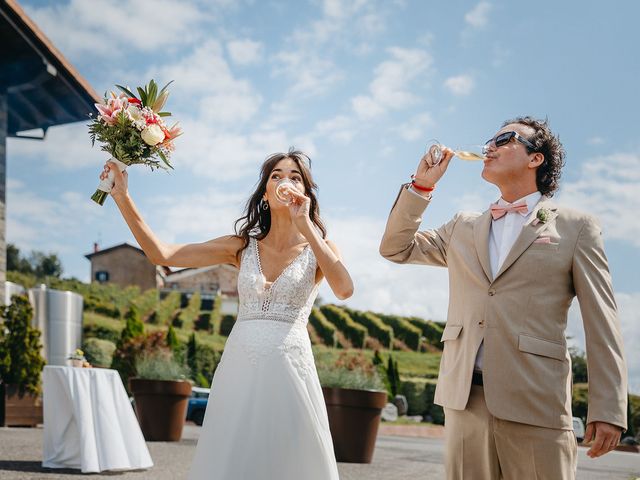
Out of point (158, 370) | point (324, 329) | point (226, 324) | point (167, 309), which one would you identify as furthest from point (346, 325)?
point (158, 370)

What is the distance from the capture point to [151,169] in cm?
332

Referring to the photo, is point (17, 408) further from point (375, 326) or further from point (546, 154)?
point (375, 326)

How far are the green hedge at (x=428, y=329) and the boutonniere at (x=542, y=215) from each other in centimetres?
2461

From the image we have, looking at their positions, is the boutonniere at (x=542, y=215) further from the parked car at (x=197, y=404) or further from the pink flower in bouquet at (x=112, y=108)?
the parked car at (x=197, y=404)

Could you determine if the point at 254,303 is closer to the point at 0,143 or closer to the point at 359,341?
Result: the point at 0,143

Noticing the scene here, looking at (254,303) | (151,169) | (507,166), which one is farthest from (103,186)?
(507,166)

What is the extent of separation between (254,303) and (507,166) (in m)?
1.28

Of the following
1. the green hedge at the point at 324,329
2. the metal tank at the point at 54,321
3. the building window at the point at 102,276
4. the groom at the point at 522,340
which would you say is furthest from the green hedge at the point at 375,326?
the groom at the point at 522,340

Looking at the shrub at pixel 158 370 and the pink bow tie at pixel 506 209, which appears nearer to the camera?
the pink bow tie at pixel 506 209

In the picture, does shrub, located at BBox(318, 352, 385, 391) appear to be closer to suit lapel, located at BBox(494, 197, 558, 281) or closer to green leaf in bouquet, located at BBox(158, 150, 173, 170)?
green leaf in bouquet, located at BBox(158, 150, 173, 170)

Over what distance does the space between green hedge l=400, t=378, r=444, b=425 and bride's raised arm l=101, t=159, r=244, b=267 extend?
19.1 meters

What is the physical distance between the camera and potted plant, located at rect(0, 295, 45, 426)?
12242 millimetres

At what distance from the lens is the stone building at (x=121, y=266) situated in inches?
1591

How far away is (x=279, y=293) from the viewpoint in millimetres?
3289
